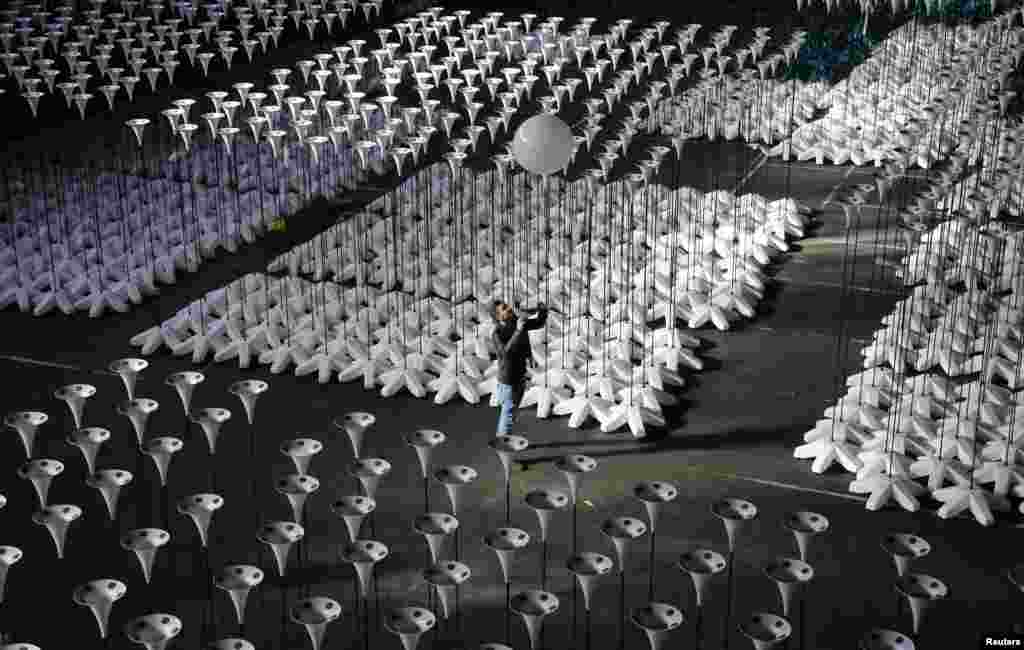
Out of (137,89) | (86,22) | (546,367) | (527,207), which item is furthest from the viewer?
(86,22)

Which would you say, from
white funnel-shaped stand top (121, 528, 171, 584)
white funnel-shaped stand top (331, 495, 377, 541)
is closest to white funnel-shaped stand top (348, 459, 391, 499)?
white funnel-shaped stand top (331, 495, 377, 541)

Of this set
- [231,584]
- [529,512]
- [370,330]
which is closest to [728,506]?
[529,512]

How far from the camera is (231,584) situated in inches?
482

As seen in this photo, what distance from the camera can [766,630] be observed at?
11453 millimetres

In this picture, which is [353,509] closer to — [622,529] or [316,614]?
[316,614]

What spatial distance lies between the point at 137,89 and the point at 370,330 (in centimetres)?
1278

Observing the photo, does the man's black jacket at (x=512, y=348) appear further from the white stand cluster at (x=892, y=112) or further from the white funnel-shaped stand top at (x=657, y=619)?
the white stand cluster at (x=892, y=112)

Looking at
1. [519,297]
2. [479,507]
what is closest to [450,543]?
[479,507]

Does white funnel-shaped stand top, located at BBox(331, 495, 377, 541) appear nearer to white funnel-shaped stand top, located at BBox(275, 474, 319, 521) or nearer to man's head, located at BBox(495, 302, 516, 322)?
white funnel-shaped stand top, located at BBox(275, 474, 319, 521)

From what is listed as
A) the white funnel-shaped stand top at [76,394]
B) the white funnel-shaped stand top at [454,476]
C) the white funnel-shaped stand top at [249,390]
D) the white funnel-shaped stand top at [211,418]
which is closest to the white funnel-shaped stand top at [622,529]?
the white funnel-shaped stand top at [454,476]

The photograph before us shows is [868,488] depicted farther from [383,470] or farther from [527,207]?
[527,207]

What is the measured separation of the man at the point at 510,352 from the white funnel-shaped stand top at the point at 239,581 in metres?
5.05

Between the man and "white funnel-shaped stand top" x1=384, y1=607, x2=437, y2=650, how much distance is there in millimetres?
5418

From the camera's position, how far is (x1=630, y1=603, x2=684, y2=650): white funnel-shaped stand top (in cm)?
1161
